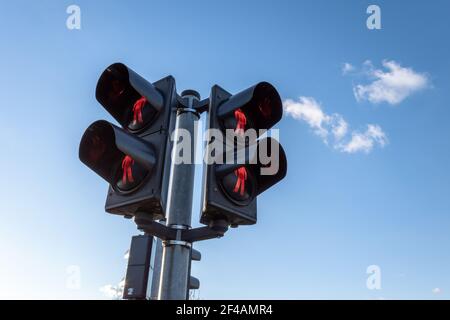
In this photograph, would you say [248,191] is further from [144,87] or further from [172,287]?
[144,87]

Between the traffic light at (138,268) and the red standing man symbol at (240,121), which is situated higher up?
the red standing man symbol at (240,121)

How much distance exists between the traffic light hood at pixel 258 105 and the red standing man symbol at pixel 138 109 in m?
0.54

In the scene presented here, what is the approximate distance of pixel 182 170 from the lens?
9.50 feet

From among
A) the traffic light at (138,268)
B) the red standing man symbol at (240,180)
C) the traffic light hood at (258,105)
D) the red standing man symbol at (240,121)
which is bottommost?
the traffic light at (138,268)

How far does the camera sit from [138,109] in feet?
9.89

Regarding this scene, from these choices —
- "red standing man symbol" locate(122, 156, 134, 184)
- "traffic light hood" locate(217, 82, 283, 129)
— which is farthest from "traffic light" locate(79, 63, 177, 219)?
"traffic light hood" locate(217, 82, 283, 129)

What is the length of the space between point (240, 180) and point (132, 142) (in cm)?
73

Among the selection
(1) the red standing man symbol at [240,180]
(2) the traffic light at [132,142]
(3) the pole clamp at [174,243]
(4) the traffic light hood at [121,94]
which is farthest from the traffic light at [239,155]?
(4) the traffic light hood at [121,94]

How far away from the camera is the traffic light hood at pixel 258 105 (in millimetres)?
2883

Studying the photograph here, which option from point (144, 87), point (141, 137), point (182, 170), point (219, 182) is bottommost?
point (219, 182)

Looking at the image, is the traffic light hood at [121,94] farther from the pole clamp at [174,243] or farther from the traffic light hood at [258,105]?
the pole clamp at [174,243]

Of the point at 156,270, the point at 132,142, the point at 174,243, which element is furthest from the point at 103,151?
the point at 156,270
